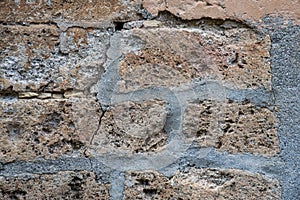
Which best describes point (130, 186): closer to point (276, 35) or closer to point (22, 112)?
point (22, 112)

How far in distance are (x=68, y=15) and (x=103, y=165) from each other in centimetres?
24

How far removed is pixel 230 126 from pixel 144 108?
0.14 m

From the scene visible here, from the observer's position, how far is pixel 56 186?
0.92 meters

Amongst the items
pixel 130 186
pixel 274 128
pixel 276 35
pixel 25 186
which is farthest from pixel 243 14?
pixel 25 186

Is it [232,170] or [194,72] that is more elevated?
[194,72]

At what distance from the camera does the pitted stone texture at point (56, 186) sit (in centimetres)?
91

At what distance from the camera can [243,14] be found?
91 centimetres

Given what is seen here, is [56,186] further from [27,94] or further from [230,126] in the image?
[230,126]

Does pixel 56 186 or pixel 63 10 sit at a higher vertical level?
pixel 63 10

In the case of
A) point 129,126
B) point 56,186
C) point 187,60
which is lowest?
point 56,186

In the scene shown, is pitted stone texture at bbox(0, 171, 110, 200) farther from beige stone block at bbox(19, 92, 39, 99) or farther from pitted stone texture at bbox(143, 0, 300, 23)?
pitted stone texture at bbox(143, 0, 300, 23)

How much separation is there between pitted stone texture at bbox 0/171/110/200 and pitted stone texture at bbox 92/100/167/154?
54mm

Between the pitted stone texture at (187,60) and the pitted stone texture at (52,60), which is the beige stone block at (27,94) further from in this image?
the pitted stone texture at (187,60)

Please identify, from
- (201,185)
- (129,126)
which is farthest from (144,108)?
(201,185)
